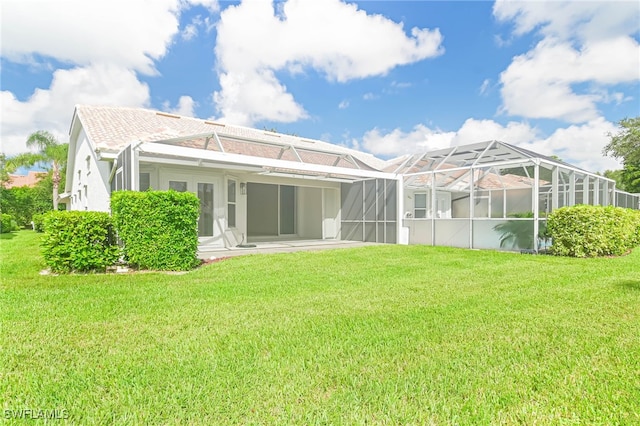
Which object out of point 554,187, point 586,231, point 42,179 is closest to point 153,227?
point 586,231

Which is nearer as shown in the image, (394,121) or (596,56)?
(596,56)

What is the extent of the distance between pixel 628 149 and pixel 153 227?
33765 mm

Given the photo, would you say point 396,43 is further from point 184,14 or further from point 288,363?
point 288,363

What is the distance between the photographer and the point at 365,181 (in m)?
15.6

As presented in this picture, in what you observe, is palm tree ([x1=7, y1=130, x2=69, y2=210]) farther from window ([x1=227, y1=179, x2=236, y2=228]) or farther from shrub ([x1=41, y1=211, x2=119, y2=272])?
shrub ([x1=41, y1=211, x2=119, y2=272])

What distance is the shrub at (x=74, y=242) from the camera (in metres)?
6.91

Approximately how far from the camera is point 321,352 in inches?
122

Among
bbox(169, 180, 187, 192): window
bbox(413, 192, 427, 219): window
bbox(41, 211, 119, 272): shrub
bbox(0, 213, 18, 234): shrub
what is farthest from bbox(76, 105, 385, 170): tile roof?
bbox(0, 213, 18, 234): shrub

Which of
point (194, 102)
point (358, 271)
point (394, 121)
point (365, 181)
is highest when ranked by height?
point (194, 102)

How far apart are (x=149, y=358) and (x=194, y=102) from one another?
1211 inches

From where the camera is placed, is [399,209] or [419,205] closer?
[399,209]

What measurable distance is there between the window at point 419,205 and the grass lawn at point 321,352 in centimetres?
930

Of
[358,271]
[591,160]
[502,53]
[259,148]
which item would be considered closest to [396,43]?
[502,53]

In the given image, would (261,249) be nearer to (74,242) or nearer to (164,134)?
(164,134)
